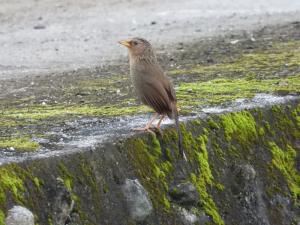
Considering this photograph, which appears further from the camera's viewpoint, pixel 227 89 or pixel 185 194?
pixel 227 89

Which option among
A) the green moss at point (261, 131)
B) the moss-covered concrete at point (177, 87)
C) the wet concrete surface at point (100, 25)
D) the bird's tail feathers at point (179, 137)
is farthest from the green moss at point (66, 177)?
the wet concrete surface at point (100, 25)

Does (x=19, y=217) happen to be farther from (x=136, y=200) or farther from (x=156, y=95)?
(x=156, y=95)

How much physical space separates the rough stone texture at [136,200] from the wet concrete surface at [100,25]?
16.5 feet

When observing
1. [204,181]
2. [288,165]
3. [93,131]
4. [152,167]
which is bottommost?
[288,165]

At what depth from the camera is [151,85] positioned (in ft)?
23.3

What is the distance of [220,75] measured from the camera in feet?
32.1

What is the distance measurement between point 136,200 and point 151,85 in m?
1.19

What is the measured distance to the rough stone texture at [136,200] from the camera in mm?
6168

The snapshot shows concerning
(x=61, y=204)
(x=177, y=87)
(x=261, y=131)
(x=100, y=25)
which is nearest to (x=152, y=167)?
(x=61, y=204)

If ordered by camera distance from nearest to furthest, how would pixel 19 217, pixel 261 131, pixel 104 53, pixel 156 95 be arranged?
pixel 19 217 → pixel 156 95 → pixel 261 131 → pixel 104 53

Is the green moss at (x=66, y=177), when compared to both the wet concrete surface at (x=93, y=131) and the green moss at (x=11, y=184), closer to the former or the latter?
the wet concrete surface at (x=93, y=131)

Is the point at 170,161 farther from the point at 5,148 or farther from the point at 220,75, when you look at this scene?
the point at 220,75

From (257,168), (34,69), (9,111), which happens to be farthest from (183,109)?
(34,69)

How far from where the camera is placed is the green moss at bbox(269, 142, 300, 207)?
25.3 feet
